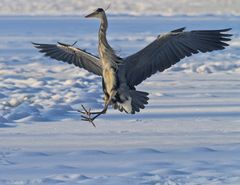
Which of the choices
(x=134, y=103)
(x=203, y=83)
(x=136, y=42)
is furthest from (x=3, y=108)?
(x=136, y=42)

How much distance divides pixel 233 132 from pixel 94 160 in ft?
6.44

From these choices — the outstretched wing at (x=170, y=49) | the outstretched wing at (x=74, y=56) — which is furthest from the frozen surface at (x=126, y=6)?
the outstretched wing at (x=170, y=49)

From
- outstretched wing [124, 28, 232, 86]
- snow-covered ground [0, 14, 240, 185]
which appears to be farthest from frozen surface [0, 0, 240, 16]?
outstretched wing [124, 28, 232, 86]

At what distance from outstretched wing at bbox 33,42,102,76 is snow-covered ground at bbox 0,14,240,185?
2.20 feet

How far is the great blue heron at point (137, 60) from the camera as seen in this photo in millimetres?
6703

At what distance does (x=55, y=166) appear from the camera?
636 centimetres

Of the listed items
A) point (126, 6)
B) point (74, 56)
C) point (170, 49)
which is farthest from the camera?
point (126, 6)

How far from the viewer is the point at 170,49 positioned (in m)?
6.84

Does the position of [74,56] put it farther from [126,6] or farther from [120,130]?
[126,6]

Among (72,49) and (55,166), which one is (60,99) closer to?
(72,49)

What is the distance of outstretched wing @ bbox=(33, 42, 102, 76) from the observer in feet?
23.7

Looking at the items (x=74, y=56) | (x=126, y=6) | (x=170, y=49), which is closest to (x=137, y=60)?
(x=170, y=49)

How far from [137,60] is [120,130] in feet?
4.60

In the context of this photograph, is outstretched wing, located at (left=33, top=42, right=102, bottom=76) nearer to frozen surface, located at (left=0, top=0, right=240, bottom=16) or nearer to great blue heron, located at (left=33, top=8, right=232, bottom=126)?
great blue heron, located at (left=33, top=8, right=232, bottom=126)
